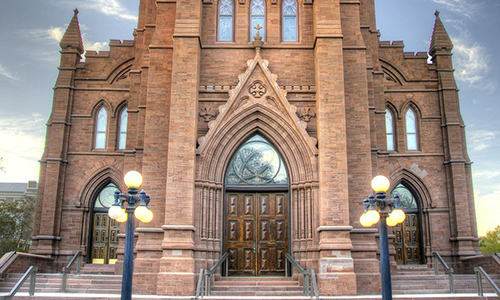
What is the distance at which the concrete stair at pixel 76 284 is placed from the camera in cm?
1597

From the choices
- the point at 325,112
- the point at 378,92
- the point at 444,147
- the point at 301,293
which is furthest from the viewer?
the point at 444,147

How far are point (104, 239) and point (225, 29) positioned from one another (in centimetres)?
1096

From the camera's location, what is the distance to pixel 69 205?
2225cm

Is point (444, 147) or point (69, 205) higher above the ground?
point (444, 147)

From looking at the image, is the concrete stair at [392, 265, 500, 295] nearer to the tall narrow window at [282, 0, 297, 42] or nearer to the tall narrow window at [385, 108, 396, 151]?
the tall narrow window at [385, 108, 396, 151]

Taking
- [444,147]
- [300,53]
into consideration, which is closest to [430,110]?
[444,147]

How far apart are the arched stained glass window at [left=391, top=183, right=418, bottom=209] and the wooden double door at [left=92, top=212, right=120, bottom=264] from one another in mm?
12985

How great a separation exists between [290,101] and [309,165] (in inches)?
97.5

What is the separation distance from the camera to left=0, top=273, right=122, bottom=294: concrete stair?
16.0 meters

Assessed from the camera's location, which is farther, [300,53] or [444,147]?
[444,147]

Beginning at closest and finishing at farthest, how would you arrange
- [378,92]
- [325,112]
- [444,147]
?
[325,112] < [378,92] < [444,147]

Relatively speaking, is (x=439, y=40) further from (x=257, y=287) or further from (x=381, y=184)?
(x=381, y=184)

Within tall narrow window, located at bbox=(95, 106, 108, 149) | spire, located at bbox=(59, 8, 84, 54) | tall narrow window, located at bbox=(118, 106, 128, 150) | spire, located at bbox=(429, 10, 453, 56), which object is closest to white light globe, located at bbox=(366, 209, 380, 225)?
tall narrow window, located at bbox=(118, 106, 128, 150)

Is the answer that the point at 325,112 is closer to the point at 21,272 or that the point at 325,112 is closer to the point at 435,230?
the point at 435,230
